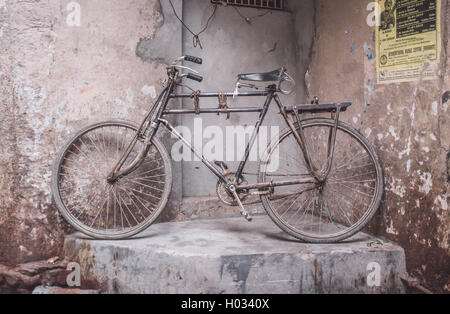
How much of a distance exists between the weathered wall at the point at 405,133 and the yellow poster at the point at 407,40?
6cm

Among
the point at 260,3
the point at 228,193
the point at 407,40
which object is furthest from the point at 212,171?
the point at 260,3

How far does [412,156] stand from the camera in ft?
8.80

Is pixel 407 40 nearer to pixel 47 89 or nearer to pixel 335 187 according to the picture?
pixel 335 187

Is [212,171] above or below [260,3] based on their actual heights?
below

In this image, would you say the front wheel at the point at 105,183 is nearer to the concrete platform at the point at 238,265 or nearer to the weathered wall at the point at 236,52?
the concrete platform at the point at 238,265

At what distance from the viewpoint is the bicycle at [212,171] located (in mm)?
2930

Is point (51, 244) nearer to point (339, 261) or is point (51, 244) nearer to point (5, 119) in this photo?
point (5, 119)

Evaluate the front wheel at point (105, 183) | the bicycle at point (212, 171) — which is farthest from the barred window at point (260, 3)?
the front wheel at point (105, 183)

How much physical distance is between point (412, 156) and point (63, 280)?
2967 millimetres

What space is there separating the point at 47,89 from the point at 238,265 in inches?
86.3

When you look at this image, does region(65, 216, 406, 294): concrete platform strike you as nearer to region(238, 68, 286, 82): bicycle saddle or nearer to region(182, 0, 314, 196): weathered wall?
region(182, 0, 314, 196): weathered wall

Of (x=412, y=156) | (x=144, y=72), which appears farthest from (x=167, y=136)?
(x=412, y=156)

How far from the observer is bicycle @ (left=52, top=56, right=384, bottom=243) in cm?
293

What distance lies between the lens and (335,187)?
345 cm
